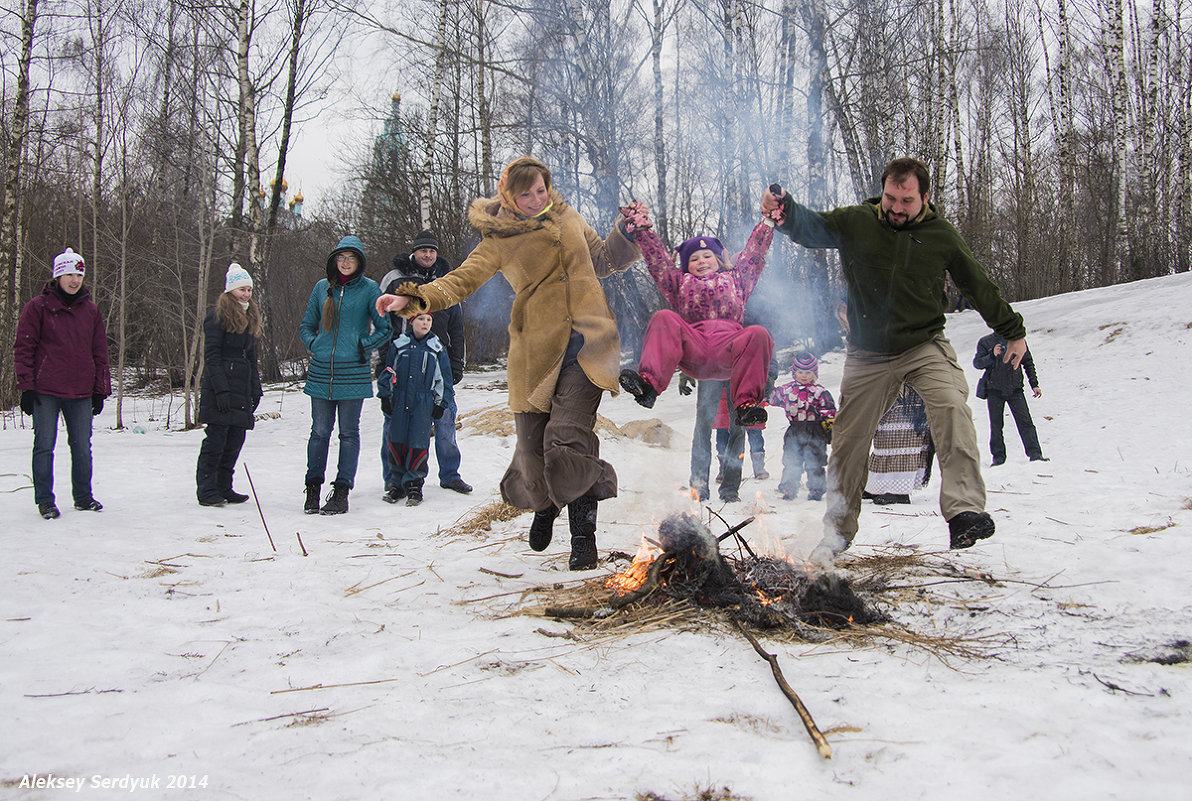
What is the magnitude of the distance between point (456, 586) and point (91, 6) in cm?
1576

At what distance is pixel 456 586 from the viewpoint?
370 cm

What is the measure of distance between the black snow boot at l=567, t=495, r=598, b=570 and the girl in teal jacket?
8.05ft

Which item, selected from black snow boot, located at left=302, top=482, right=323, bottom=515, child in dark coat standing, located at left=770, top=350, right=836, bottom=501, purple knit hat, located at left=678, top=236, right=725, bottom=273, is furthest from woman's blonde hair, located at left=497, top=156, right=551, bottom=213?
child in dark coat standing, located at left=770, top=350, right=836, bottom=501

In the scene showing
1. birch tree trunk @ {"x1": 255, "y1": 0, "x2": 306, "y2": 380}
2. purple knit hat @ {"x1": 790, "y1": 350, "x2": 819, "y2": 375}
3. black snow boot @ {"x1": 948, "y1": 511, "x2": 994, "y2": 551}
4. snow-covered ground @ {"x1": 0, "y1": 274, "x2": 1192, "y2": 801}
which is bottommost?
snow-covered ground @ {"x1": 0, "y1": 274, "x2": 1192, "y2": 801}

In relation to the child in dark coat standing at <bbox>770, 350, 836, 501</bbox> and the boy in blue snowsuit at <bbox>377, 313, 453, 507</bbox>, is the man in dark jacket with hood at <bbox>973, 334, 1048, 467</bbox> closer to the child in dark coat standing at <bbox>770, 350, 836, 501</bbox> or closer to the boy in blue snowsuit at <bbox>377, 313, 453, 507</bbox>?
the child in dark coat standing at <bbox>770, 350, 836, 501</bbox>

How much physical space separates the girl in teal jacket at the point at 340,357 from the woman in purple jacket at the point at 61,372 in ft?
4.54

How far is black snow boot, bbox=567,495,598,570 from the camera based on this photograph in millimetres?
3871

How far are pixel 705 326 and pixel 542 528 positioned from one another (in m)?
1.52

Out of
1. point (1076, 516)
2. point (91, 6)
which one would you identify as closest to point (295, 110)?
point (91, 6)

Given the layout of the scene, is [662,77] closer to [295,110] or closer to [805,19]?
[805,19]

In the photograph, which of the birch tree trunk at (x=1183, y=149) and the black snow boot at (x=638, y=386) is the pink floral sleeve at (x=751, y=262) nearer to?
the black snow boot at (x=638, y=386)

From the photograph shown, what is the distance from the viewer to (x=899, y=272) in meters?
3.44

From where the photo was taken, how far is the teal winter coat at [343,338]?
566 centimetres

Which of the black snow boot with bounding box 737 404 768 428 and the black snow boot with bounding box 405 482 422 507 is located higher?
the black snow boot with bounding box 737 404 768 428
